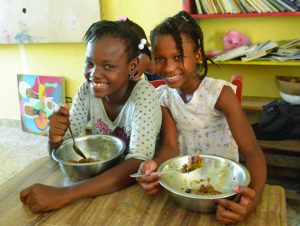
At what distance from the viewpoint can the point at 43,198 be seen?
0.93 metres

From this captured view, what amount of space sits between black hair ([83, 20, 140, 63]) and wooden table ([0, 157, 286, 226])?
0.51m

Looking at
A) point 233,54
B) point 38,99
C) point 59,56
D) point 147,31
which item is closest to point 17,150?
point 38,99

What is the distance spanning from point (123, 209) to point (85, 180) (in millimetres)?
176

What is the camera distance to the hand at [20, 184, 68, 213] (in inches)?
36.3

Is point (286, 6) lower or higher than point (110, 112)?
higher

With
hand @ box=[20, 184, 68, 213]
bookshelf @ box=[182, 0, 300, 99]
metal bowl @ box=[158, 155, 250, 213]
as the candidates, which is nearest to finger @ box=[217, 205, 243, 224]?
metal bowl @ box=[158, 155, 250, 213]

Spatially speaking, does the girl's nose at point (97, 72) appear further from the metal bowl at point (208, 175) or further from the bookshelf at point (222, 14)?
the bookshelf at point (222, 14)

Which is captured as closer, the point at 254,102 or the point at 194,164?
the point at 194,164

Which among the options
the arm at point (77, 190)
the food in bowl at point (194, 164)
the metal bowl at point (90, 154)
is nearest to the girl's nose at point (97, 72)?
the metal bowl at point (90, 154)

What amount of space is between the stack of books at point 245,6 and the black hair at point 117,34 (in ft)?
4.79

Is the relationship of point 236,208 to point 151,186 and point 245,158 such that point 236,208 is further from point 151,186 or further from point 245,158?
point 245,158

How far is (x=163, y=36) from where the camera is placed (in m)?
1.25

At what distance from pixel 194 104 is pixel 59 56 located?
2.38 metres

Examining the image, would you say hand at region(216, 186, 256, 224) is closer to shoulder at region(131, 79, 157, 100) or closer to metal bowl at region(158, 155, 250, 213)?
metal bowl at region(158, 155, 250, 213)
